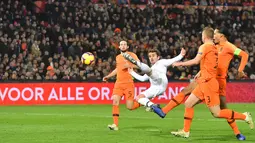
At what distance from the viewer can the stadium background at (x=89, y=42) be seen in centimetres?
2766

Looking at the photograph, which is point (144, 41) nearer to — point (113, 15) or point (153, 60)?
point (113, 15)

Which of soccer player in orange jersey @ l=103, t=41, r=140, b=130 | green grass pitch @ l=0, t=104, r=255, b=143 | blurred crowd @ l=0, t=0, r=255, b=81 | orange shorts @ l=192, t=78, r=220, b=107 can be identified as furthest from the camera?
blurred crowd @ l=0, t=0, r=255, b=81

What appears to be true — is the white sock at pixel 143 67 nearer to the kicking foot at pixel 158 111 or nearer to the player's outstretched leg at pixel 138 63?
the player's outstretched leg at pixel 138 63

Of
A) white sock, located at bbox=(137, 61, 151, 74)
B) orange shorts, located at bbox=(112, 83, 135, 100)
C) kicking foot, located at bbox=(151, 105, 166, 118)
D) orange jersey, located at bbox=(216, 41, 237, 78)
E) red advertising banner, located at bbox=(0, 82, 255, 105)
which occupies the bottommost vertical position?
red advertising banner, located at bbox=(0, 82, 255, 105)

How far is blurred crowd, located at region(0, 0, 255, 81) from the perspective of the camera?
94.6 feet

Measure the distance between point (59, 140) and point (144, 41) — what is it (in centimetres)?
1969

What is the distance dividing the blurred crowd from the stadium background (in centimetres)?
4

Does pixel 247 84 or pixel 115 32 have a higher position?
pixel 115 32

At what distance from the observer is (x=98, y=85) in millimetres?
28641

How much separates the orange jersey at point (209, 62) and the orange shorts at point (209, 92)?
0.12 m

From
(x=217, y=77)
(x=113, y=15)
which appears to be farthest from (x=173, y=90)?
(x=217, y=77)

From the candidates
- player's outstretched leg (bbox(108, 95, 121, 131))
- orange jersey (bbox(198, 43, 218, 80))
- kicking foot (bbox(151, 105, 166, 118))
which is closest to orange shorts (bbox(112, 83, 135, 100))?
player's outstretched leg (bbox(108, 95, 121, 131))

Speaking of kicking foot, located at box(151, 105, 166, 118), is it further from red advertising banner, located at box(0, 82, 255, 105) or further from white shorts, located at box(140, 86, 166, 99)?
red advertising banner, located at box(0, 82, 255, 105)

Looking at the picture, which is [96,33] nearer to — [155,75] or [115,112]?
[115,112]
